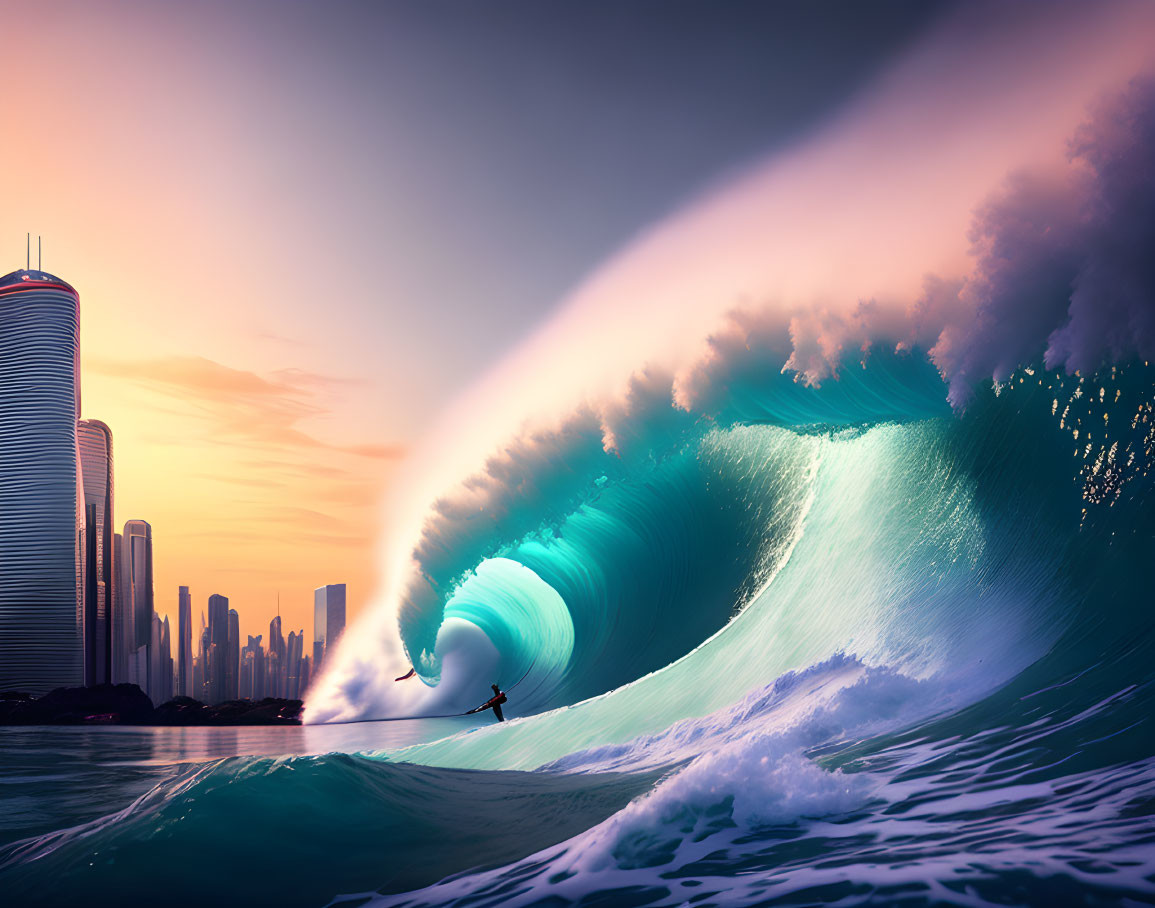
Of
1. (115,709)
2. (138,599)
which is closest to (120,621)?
(138,599)

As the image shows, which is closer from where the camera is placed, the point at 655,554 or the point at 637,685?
the point at 637,685

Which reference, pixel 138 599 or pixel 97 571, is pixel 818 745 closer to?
pixel 97 571

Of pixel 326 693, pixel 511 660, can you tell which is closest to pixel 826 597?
pixel 511 660

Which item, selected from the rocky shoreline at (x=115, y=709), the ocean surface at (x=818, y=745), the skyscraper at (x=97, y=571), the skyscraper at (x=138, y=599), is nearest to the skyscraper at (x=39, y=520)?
the skyscraper at (x=97, y=571)

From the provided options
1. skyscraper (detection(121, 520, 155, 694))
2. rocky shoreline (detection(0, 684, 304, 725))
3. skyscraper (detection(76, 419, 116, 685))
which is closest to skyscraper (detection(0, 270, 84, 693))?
skyscraper (detection(76, 419, 116, 685))

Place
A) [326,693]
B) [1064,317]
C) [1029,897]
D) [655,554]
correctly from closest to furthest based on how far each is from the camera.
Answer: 1. [1029,897]
2. [1064,317]
3. [655,554]
4. [326,693]

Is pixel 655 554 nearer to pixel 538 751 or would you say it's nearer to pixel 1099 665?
pixel 538 751
